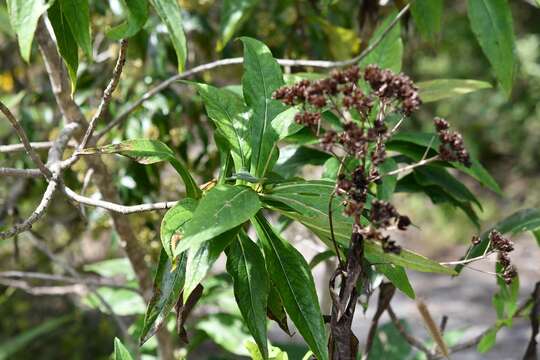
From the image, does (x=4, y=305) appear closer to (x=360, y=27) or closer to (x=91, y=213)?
(x=91, y=213)

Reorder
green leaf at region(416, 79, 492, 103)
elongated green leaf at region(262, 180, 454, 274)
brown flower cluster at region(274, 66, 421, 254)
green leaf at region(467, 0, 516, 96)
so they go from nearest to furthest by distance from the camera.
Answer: brown flower cluster at region(274, 66, 421, 254) → elongated green leaf at region(262, 180, 454, 274) → green leaf at region(467, 0, 516, 96) → green leaf at region(416, 79, 492, 103)

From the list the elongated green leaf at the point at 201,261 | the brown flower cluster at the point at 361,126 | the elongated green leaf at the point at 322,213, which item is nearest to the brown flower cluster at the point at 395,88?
the brown flower cluster at the point at 361,126

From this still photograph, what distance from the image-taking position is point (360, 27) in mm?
1917

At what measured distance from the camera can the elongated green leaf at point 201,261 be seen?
900 millimetres

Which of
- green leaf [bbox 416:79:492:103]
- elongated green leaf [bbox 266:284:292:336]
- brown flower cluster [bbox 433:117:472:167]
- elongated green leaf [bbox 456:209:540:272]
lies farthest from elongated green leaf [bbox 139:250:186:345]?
green leaf [bbox 416:79:492:103]

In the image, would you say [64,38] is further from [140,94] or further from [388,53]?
[140,94]

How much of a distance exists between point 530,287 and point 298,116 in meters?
4.26

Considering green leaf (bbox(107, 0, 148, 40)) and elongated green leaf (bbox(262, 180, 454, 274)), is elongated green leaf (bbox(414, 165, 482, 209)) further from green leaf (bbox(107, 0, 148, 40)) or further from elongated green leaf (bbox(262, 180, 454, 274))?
green leaf (bbox(107, 0, 148, 40))

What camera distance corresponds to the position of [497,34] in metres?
1.26

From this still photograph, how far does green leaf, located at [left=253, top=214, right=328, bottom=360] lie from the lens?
99cm

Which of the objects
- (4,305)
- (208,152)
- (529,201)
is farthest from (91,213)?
(529,201)

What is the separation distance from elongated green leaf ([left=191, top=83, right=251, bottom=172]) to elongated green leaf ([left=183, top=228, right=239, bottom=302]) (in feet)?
0.59

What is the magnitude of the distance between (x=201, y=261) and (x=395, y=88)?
322 millimetres

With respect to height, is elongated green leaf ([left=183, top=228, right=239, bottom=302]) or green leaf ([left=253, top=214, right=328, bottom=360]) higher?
elongated green leaf ([left=183, top=228, right=239, bottom=302])
